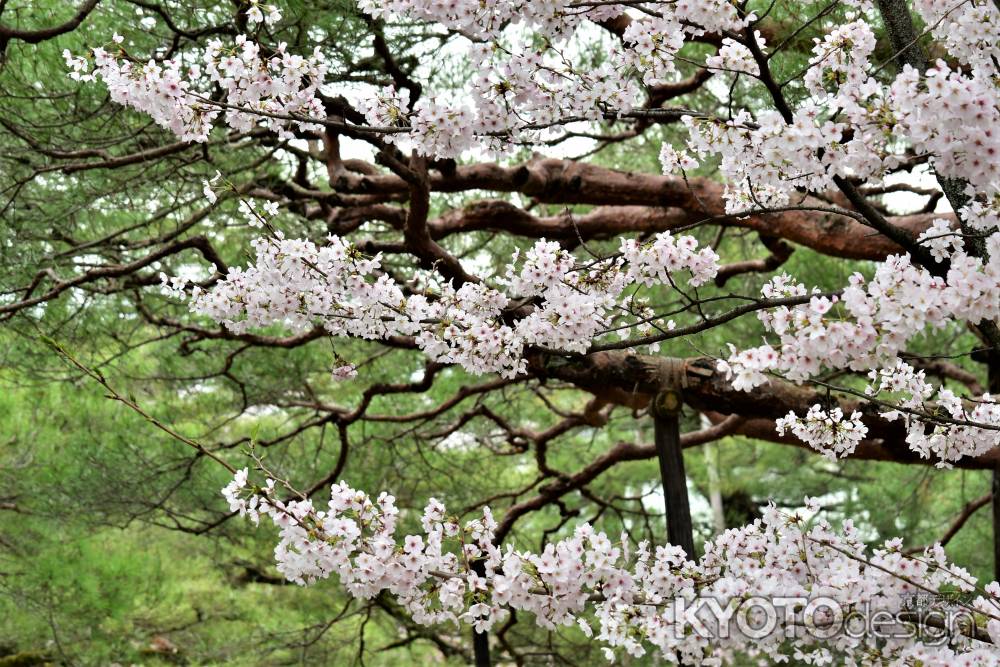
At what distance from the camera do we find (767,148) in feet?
4.53

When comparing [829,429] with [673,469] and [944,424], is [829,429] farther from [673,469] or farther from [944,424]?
[673,469]

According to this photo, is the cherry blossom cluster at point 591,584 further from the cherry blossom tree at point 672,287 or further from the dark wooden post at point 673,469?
the dark wooden post at point 673,469

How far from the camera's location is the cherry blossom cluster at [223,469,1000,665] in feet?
5.14

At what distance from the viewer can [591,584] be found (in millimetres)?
1600

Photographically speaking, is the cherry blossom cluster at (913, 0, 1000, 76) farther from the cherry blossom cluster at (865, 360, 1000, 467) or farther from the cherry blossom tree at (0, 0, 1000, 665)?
the cherry blossom cluster at (865, 360, 1000, 467)

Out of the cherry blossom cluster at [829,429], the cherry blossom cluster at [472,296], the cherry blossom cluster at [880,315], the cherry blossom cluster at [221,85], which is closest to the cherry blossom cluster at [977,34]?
the cherry blossom cluster at [880,315]

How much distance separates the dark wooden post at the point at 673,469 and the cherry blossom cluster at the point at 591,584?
436mm

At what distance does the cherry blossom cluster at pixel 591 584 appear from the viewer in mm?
1565

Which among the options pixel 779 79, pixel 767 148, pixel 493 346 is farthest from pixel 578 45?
pixel 767 148

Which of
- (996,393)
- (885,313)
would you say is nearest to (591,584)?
(885,313)

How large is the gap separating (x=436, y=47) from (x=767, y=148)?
6.25ft

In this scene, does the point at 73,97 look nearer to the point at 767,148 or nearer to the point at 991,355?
the point at 767,148

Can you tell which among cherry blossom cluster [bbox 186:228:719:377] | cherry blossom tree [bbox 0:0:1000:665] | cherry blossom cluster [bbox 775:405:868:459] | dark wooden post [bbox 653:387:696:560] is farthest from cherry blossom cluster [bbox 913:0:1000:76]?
dark wooden post [bbox 653:387:696:560]

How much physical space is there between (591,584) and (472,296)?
1.71 ft
